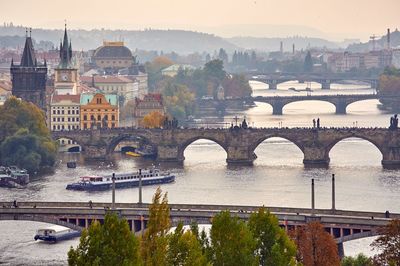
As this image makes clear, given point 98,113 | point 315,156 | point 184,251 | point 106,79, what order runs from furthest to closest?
point 106,79, point 98,113, point 315,156, point 184,251

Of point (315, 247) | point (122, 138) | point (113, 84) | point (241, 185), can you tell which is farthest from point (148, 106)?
point (315, 247)

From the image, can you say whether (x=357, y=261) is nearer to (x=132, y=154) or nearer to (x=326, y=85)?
(x=132, y=154)

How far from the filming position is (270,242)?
3269 centimetres

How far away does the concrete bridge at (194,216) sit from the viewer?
39656mm

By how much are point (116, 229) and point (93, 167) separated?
37478 millimetres

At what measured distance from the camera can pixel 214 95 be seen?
365 feet

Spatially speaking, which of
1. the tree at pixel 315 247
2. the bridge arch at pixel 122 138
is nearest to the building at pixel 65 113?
the bridge arch at pixel 122 138

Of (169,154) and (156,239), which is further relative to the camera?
(169,154)

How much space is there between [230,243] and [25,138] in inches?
1392

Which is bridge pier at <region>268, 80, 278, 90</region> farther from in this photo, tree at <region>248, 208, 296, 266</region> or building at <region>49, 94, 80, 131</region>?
tree at <region>248, 208, 296, 266</region>

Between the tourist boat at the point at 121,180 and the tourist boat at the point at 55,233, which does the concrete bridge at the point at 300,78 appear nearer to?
the tourist boat at the point at 121,180

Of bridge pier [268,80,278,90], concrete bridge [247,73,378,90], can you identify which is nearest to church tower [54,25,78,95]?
concrete bridge [247,73,378,90]

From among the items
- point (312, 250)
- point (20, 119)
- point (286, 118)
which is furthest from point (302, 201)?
point (286, 118)

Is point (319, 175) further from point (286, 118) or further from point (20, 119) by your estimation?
point (286, 118)
